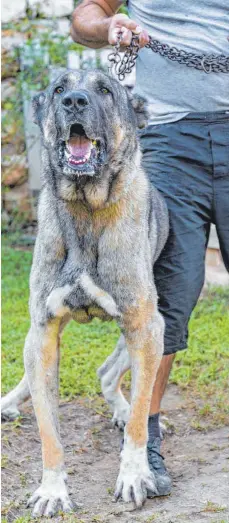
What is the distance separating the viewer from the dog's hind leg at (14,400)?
496cm

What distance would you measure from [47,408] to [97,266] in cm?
66

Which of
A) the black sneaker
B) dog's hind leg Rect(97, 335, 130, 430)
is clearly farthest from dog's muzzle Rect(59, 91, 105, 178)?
dog's hind leg Rect(97, 335, 130, 430)

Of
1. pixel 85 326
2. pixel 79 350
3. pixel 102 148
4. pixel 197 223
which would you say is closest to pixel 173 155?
pixel 197 223

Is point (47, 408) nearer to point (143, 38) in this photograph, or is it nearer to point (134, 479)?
point (134, 479)

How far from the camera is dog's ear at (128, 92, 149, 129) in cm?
392

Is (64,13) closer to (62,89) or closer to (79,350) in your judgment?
(79,350)

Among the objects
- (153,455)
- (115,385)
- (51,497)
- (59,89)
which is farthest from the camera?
(115,385)

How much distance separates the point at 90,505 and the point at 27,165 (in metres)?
5.75

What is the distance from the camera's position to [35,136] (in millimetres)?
8898

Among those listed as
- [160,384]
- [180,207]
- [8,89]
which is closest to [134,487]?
[160,384]

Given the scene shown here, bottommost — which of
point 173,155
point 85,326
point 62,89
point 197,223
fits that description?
point 85,326

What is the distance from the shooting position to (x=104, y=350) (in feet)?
20.1

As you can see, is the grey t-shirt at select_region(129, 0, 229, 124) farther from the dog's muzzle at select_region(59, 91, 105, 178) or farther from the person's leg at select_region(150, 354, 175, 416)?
the person's leg at select_region(150, 354, 175, 416)

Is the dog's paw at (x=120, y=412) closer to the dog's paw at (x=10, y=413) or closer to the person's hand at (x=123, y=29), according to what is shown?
the dog's paw at (x=10, y=413)
